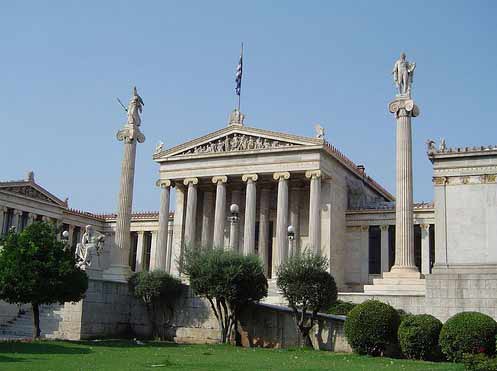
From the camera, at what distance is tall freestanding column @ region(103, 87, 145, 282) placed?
45375mm

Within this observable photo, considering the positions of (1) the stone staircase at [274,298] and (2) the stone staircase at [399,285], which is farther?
(1) the stone staircase at [274,298]

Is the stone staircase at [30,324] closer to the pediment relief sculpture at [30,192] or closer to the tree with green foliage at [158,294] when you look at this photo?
the tree with green foliage at [158,294]

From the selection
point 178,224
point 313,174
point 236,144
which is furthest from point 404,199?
point 178,224

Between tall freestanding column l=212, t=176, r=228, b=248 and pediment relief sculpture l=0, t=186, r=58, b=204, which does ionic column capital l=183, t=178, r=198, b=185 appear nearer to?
tall freestanding column l=212, t=176, r=228, b=248

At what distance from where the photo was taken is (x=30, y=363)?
20.3 meters

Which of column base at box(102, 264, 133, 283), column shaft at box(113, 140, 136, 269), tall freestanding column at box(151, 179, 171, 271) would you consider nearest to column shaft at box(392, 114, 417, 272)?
column base at box(102, 264, 133, 283)

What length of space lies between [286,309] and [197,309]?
5804 mm

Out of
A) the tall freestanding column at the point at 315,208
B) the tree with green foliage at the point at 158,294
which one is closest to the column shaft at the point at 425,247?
the tall freestanding column at the point at 315,208

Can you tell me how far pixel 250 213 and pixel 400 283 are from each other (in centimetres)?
1973

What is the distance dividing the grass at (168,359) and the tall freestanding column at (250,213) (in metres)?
24.4

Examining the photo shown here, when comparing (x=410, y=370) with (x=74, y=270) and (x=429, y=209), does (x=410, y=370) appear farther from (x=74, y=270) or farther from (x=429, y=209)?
(x=429, y=209)

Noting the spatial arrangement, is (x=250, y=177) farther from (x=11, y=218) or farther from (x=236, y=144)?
(x=11, y=218)

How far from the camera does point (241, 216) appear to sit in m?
62.0

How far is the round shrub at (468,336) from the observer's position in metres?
23.6
